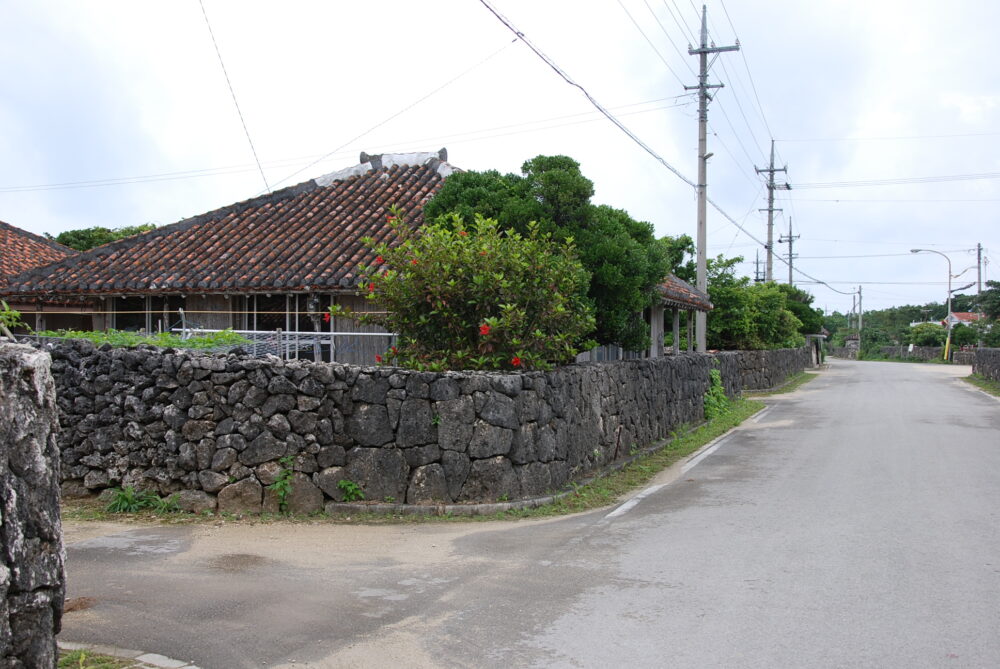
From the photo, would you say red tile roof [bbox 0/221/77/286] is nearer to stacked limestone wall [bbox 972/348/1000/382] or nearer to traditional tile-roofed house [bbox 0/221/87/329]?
traditional tile-roofed house [bbox 0/221/87/329]

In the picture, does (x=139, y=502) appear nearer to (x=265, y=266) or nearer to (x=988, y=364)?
(x=265, y=266)

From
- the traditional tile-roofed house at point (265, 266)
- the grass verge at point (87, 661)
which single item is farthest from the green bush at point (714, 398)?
the grass verge at point (87, 661)

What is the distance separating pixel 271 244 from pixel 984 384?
31749 mm

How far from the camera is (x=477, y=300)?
410 inches

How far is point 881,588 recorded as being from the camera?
646 cm

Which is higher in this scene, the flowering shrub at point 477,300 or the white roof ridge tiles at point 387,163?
the white roof ridge tiles at point 387,163

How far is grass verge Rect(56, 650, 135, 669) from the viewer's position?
493 centimetres

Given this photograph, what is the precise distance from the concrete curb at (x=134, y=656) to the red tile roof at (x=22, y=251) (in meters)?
19.3

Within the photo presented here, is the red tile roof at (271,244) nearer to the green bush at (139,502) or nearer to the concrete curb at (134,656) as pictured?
the green bush at (139,502)

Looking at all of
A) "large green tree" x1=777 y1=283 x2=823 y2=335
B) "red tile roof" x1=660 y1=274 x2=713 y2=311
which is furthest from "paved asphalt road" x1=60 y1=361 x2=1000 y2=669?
"large green tree" x1=777 y1=283 x2=823 y2=335

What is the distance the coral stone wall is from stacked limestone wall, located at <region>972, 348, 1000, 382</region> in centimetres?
3328

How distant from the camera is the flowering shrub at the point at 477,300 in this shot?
33.8 feet

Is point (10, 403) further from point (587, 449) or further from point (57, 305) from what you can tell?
point (57, 305)

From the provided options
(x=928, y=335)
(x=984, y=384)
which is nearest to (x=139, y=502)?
(x=984, y=384)
